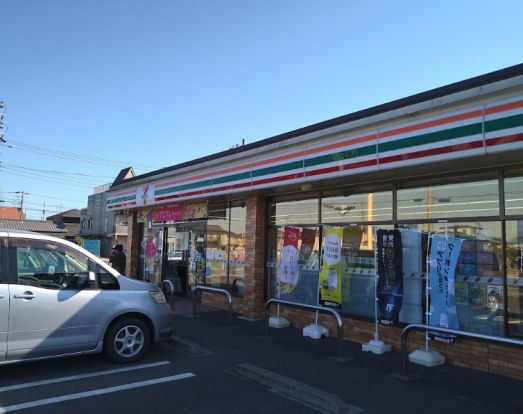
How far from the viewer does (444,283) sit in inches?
264

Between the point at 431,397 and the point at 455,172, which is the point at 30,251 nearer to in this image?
the point at 431,397

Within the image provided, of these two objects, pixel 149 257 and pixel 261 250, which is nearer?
pixel 261 250

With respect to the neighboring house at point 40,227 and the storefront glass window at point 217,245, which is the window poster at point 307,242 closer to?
the storefront glass window at point 217,245

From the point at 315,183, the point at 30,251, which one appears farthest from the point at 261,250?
the point at 30,251

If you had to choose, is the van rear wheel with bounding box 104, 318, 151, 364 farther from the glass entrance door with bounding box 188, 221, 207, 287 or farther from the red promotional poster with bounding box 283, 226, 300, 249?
the glass entrance door with bounding box 188, 221, 207, 287

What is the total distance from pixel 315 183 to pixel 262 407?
4.76 m

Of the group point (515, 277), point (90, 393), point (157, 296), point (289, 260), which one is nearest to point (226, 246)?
point (289, 260)

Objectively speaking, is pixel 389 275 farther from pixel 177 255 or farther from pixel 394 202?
pixel 177 255

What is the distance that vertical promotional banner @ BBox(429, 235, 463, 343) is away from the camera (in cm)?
663

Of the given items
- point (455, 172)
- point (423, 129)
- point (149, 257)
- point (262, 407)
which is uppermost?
point (423, 129)

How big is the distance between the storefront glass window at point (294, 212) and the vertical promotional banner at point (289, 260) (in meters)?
0.44

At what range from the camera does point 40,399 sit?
5.12m

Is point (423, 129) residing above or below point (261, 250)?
above

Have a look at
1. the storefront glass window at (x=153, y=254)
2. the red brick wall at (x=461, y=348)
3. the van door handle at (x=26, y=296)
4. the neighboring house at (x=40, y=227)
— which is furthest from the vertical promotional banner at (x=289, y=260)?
the neighboring house at (x=40, y=227)
